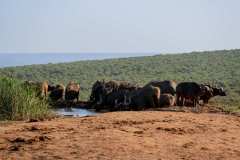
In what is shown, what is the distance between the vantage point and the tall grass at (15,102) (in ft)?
60.3

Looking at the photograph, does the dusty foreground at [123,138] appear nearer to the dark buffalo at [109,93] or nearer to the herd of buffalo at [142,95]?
the herd of buffalo at [142,95]

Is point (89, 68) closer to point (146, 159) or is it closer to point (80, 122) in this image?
point (80, 122)

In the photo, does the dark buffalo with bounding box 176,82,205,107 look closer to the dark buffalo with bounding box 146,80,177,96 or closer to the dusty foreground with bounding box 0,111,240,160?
the dark buffalo with bounding box 146,80,177,96

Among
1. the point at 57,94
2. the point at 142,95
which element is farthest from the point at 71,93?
the point at 142,95

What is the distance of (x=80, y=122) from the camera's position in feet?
54.7

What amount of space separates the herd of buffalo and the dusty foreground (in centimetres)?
606

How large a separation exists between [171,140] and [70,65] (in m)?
44.8

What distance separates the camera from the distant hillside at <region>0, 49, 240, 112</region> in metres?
44.4

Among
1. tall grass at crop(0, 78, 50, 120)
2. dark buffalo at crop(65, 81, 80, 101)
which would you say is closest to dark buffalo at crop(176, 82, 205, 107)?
dark buffalo at crop(65, 81, 80, 101)

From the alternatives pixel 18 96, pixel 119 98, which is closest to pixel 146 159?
pixel 18 96

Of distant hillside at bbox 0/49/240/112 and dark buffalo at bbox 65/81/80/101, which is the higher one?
distant hillside at bbox 0/49/240/112

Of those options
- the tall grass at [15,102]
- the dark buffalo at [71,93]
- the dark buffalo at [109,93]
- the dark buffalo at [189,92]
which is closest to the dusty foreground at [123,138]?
the tall grass at [15,102]

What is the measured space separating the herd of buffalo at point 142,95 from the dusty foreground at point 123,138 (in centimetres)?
606

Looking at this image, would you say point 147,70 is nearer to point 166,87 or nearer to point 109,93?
point 166,87
